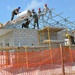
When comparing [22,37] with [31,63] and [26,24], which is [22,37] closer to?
[26,24]

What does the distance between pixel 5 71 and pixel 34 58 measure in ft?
9.59

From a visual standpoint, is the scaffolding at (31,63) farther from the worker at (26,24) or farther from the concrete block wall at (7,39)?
the worker at (26,24)

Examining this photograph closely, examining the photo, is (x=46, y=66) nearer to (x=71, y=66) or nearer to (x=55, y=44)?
(x=71, y=66)

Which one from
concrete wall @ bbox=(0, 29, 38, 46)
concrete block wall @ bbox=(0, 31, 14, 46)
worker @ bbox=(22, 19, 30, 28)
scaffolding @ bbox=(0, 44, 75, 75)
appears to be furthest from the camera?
worker @ bbox=(22, 19, 30, 28)

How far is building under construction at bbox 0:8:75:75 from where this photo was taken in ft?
55.1

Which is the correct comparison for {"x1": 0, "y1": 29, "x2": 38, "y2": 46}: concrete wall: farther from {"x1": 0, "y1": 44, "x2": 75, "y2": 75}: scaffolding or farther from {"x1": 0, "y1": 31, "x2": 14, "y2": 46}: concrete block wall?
{"x1": 0, "y1": 44, "x2": 75, "y2": 75}: scaffolding

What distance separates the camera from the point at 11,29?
897 inches

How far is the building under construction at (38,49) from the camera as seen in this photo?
55.1 feet

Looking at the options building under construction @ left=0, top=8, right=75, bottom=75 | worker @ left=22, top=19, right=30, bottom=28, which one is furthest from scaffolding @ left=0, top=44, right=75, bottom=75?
worker @ left=22, top=19, right=30, bottom=28

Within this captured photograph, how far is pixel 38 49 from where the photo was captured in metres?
22.3

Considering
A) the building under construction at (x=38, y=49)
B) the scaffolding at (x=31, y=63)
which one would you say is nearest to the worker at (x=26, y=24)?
the building under construction at (x=38, y=49)

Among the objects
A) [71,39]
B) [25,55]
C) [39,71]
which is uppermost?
[71,39]

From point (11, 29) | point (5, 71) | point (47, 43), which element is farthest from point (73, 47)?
point (5, 71)

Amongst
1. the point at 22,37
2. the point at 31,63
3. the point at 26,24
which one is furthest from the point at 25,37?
the point at 31,63
